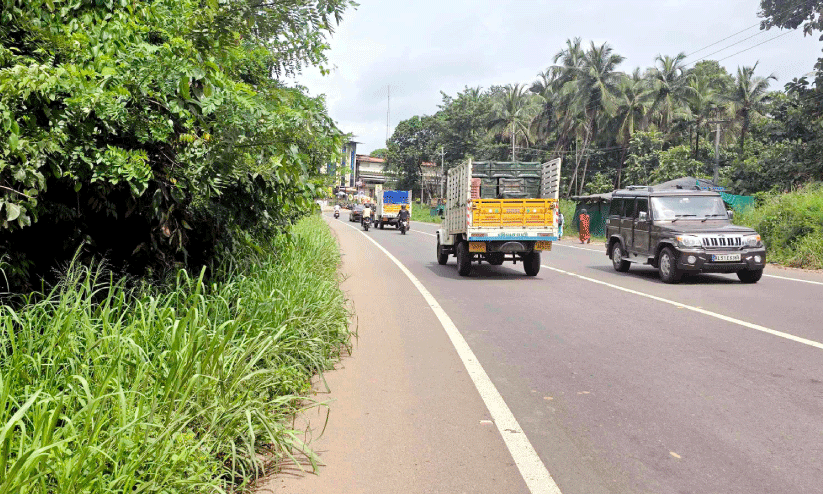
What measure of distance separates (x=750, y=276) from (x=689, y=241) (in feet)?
5.21

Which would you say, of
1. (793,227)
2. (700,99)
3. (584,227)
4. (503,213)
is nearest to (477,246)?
(503,213)

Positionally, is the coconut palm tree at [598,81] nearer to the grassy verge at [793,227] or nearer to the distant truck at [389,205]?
the distant truck at [389,205]

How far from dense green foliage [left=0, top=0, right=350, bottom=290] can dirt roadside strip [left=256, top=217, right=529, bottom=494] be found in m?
1.87

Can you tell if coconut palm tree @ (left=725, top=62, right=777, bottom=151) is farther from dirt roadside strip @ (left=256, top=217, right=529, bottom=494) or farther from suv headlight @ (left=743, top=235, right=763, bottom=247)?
dirt roadside strip @ (left=256, top=217, right=529, bottom=494)

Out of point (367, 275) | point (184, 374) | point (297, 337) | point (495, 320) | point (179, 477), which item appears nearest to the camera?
point (179, 477)

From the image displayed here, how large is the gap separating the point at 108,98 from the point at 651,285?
10.8 meters

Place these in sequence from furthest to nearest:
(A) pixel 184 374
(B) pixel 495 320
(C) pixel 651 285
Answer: (C) pixel 651 285, (B) pixel 495 320, (A) pixel 184 374

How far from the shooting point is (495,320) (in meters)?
8.95

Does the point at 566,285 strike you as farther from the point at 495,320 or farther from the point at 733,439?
the point at 733,439

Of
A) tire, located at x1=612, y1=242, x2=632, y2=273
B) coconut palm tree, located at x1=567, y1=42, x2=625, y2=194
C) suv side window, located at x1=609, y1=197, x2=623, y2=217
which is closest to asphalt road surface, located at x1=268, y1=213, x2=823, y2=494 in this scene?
tire, located at x1=612, y1=242, x2=632, y2=273

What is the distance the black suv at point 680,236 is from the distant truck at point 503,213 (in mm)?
1830

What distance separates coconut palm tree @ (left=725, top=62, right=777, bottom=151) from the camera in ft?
174

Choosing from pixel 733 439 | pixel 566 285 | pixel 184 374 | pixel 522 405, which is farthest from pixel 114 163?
pixel 566 285

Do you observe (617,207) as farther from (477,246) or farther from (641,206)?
(477,246)
